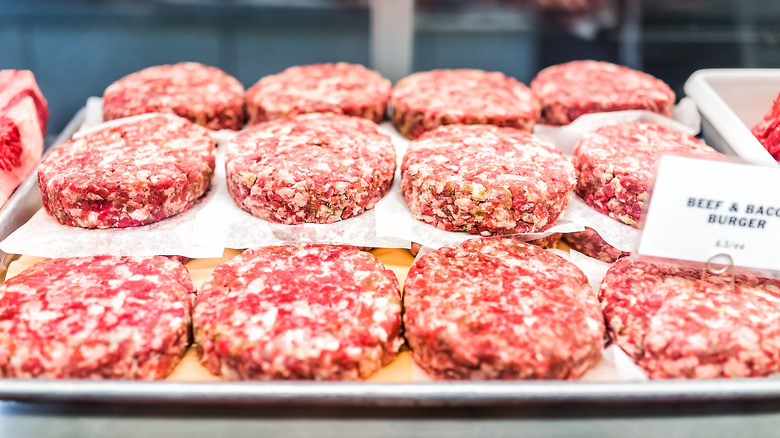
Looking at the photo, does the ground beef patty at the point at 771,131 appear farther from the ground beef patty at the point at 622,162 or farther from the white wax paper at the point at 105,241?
the white wax paper at the point at 105,241

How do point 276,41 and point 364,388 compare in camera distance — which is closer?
point 364,388

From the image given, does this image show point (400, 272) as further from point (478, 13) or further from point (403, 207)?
point (478, 13)

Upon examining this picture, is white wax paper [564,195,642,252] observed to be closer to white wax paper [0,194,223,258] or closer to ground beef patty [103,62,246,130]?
white wax paper [0,194,223,258]

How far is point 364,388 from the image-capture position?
1173 millimetres

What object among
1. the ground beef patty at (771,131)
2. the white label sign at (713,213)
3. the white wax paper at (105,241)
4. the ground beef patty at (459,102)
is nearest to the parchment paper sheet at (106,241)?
the white wax paper at (105,241)

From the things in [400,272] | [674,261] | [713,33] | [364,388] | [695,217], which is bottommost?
[400,272]

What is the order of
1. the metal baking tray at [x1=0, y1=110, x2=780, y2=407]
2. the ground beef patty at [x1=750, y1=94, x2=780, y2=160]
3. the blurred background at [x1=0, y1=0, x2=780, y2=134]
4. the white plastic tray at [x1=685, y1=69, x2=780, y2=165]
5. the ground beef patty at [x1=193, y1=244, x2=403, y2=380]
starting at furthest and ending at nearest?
the blurred background at [x1=0, y1=0, x2=780, y2=134] → the white plastic tray at [x1=685, y1=69, x2=780, y2=165] → the ground beef patty at [x1=750, y1=94, x2=780, y2=160] → the ground beef patty at [x1=193, y1=244, x2=403, y2=380] → the metal baking tray at [x1=0, y1=110, x2=780, y2=407]

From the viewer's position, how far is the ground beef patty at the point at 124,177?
174cm

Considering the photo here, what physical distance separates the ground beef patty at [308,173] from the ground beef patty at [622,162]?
2.31ft

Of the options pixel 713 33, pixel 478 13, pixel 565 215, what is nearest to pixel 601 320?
pixel 565 215

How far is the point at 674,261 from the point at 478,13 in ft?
11.6

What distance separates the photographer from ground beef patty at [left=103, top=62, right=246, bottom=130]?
7.45 feet

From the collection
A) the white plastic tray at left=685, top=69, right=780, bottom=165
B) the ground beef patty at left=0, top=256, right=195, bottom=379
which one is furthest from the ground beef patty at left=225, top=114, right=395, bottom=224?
the white plastic tray at left=685, top=69, right=780, bottom=165

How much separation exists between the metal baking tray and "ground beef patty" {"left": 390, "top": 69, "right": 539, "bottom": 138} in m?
1.31
